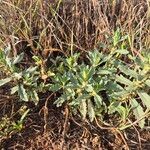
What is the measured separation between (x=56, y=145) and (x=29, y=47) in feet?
1.67

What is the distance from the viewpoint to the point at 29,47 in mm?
1968

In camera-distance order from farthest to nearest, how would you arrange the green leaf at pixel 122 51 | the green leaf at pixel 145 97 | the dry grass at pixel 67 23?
1. the dry grass at pixel 67 23
2. the green leaf at pixel 122 51
3. the green leaf at pixel 145 97

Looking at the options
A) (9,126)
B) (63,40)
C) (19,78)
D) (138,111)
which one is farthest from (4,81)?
(138,111)

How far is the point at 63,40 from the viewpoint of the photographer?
1.98 metres

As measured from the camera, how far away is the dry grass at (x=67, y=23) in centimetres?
189

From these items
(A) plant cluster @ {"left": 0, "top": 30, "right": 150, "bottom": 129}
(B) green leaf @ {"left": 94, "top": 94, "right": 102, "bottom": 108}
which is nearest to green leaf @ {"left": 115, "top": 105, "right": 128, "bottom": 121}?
(A) plant cluster @ {"left": 0, "top": 30, "right": 150, "bottom": 129}

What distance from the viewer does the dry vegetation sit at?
68.6 inches

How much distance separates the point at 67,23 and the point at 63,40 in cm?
8

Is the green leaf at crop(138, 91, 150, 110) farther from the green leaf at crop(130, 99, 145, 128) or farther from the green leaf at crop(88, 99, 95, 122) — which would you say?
the green leaf at crop(88, 99, 95, 122)

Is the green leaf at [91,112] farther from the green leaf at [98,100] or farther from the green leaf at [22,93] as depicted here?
the green leaf at [22,93]

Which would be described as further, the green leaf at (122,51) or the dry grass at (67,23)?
the dry grass at (67,23)

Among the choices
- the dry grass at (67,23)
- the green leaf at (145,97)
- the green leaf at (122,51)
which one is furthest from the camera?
the dry grass at (67,23)

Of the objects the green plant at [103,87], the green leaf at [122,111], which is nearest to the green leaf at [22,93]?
the green plant at [103,87]

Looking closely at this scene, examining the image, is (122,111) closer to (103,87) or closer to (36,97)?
(103,87)
